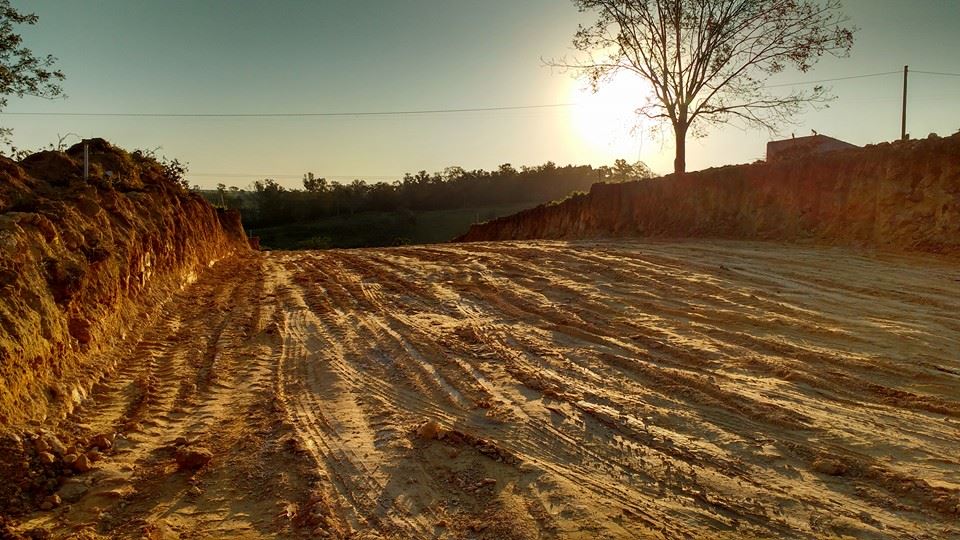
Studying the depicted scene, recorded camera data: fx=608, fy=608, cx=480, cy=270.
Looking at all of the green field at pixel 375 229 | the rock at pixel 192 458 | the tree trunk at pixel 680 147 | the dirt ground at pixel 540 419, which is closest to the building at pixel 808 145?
the tree trunk at pixel 680 147

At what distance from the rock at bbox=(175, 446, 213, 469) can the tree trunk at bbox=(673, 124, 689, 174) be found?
2303 cm

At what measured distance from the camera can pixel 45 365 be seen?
473 centimetres

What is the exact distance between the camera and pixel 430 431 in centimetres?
429

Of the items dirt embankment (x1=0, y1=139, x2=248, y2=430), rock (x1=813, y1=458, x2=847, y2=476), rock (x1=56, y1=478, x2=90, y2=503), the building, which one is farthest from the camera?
the building

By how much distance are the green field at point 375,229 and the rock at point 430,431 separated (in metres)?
43.2

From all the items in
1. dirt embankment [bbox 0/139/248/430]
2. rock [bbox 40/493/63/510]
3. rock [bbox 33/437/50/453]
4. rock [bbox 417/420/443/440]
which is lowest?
rock [bbox 40/493/63/510]

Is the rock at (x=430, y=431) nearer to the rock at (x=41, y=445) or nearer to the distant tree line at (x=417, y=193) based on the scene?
the rock at (x=41, y=445)

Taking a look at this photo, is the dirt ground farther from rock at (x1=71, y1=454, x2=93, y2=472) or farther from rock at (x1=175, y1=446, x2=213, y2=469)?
rock at (x1=71, y1=454, x2=93, y2=472)

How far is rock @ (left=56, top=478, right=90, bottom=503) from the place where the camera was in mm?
3496

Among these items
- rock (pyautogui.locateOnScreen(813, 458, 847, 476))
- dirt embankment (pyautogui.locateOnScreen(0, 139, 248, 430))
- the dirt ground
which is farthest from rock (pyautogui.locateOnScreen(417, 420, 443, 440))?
dirt embankment (pyautogui.locateOnScreen(0, 139, 248, 430))

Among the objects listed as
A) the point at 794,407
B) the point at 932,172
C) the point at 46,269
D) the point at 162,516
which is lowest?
the point at 162,516

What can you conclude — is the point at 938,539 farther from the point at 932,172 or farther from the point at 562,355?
the point at 932,172

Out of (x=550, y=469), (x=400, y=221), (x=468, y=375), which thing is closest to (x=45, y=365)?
(x=468, y=375)

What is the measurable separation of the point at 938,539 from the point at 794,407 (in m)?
1.62
